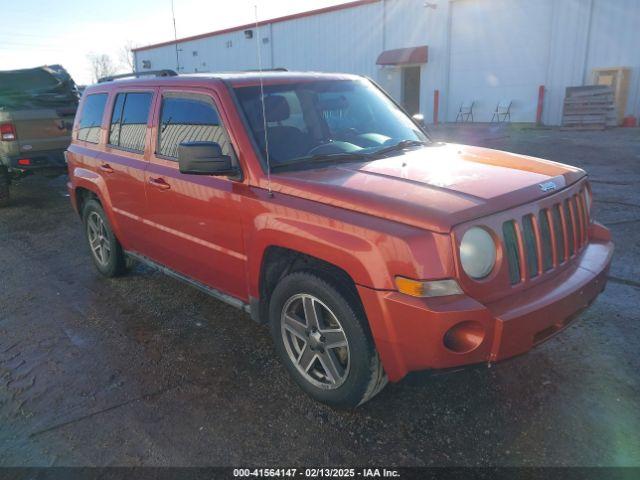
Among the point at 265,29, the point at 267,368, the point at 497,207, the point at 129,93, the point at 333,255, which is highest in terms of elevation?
the point at 265,29

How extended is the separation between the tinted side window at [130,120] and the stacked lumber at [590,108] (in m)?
17.3

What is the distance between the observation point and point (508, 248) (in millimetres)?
2479

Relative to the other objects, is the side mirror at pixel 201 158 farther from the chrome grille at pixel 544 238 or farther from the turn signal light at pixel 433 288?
the chrome grille at pixel 544 238

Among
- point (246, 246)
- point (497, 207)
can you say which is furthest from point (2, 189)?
point (497, 207)

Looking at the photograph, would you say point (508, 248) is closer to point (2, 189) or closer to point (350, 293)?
point (350, 293)

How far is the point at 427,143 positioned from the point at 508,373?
179cm

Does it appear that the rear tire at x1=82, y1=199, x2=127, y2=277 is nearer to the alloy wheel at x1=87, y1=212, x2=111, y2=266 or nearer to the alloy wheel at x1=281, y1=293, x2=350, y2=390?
the alloy wheel at x1=87, y1=212, x2=111, y2=266

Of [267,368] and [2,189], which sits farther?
[2,189]

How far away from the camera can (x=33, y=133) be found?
8.55m

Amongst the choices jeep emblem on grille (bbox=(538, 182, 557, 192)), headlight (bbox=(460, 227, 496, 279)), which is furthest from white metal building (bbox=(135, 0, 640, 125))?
headlight (bbox=(460, 227, 496, 279))

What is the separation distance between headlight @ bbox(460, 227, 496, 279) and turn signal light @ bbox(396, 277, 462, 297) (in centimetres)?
10

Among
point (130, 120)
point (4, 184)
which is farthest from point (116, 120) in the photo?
point (4, 184)

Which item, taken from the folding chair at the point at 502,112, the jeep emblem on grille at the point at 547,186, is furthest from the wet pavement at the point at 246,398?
the folding chair at the point at 502,112

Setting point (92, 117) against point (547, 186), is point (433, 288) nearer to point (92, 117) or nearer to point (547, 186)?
point (547, 186)
